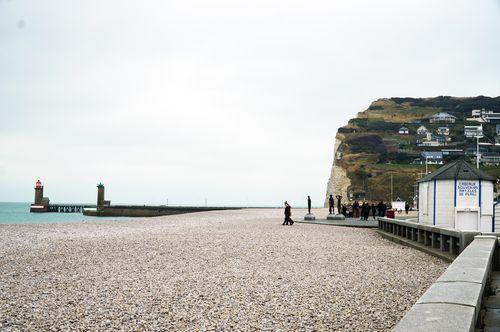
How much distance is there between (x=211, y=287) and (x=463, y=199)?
63.4ft

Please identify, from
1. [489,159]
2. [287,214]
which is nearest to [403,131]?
[489,159]

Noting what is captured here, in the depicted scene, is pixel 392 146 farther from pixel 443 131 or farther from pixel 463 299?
pixel 463 299

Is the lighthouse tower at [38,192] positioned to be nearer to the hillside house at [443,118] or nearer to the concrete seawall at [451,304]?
the concrete seawall at [451,304]

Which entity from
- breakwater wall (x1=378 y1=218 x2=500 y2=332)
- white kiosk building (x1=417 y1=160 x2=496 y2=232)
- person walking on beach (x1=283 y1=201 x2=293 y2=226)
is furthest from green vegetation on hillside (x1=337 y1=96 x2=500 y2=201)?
breakwater wall (x1=378 y1=218 x2=500 y2=332)

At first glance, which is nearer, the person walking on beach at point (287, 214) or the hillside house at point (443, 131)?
the person walking on beach at point (287, 214)

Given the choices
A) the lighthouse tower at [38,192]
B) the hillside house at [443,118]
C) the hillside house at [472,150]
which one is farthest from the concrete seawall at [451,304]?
the hillside house at [443,118]

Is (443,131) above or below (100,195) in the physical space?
above

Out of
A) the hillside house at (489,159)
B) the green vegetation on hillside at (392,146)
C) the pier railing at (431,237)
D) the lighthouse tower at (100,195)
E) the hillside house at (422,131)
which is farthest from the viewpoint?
the hillside house at (422,131)

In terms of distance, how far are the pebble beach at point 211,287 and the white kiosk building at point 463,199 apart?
24.9ft

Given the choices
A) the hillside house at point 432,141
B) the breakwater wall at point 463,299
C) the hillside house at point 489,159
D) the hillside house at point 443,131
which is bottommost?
the breakwater wall at point 463,299

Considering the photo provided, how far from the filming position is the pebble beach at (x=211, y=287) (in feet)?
26.3

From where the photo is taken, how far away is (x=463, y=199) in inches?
1013

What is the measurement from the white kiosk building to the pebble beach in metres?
7.59

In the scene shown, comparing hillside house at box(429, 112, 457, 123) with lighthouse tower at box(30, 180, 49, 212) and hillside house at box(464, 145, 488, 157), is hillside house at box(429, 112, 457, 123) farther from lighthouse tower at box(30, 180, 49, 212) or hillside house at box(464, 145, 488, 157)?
lighthouse tower at box(30, 180, 49, 212)
